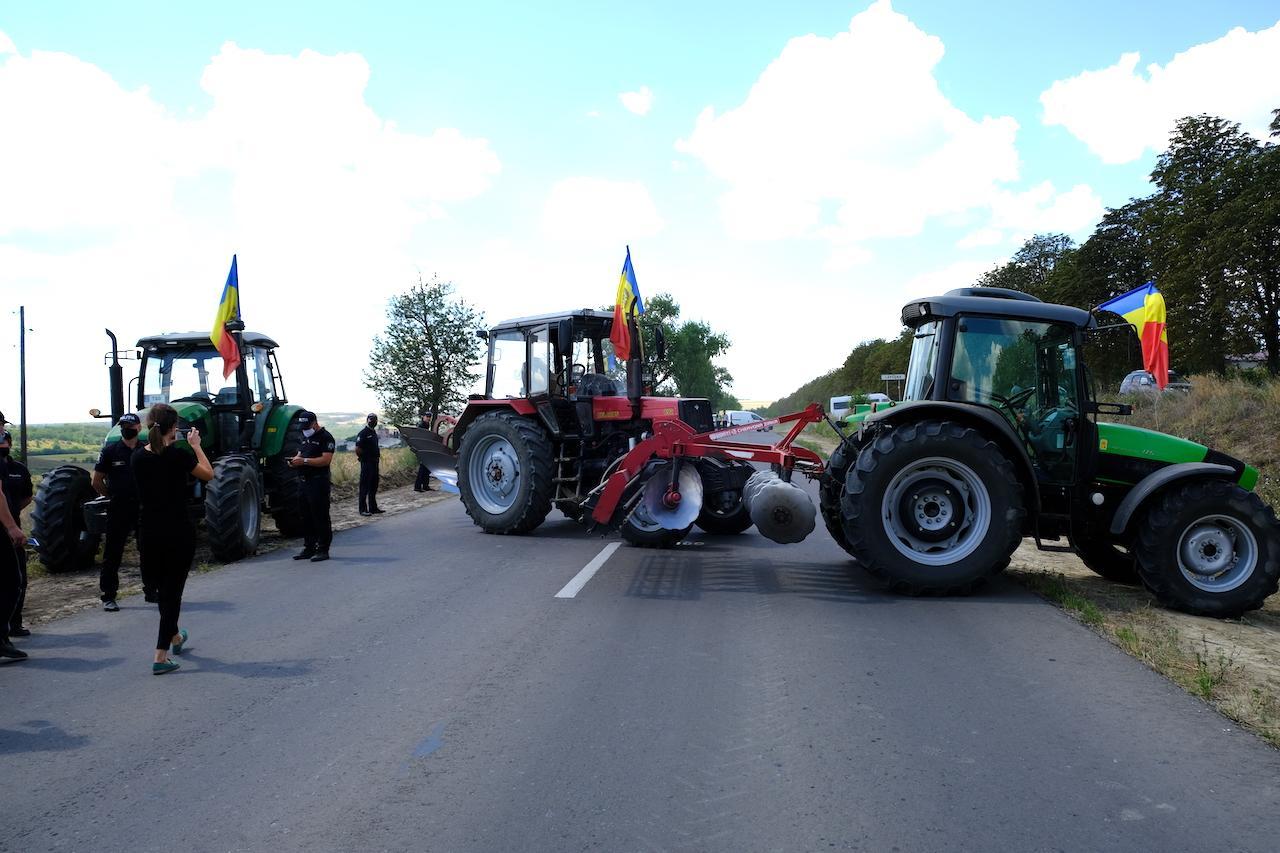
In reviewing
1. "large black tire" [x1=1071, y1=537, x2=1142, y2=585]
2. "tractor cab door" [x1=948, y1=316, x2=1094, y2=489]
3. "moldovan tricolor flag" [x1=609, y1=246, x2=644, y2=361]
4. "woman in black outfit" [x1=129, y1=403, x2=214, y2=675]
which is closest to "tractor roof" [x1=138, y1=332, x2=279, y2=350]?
"moldovan tricolor flag" [x1=609, y1=246, x2=644, y2=361]

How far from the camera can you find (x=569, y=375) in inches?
470

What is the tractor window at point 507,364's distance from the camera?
12.4 meters

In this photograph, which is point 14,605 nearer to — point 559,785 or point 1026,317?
point 559,785

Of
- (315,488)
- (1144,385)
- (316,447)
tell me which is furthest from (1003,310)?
(1144,385)

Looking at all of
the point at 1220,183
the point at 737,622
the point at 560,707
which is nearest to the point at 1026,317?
the point at 737,622

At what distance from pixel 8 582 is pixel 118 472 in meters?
2.45

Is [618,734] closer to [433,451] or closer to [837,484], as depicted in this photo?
[837,484]

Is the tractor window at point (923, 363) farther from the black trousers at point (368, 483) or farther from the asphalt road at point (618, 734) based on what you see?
the black trousers at point (368, 483)

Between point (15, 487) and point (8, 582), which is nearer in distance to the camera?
point (8, 582)

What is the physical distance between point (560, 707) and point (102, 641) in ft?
13.0

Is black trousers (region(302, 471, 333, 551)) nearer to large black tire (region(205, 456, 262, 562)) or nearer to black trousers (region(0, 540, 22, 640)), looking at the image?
large black tire (region(205, 456, 262, 562))

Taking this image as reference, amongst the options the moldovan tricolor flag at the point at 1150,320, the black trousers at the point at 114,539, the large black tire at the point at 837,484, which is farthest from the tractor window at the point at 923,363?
the moldovan tricolor flag at the point at 1150,320

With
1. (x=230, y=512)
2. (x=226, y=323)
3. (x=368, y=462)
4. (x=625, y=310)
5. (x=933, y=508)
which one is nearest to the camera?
(x=933, y=508)

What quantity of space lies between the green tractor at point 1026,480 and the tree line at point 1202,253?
15.0 m
